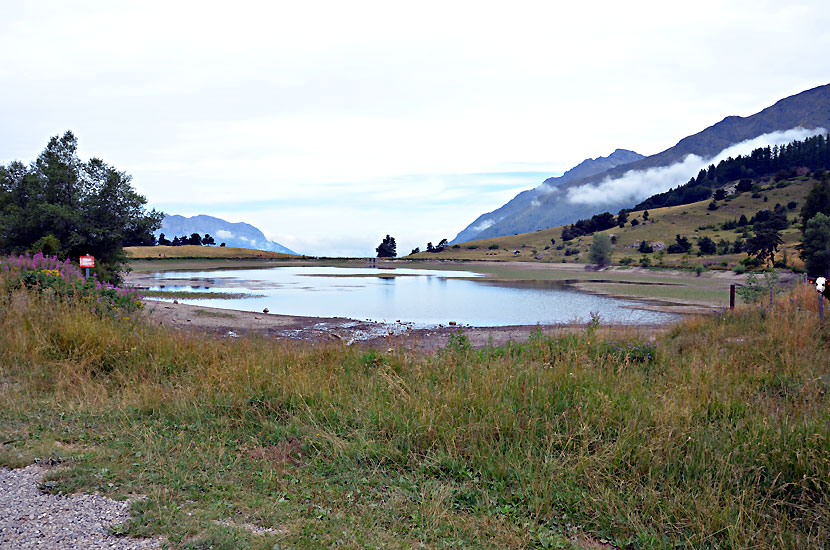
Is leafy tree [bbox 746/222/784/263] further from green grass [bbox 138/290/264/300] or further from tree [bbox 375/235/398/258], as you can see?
tree [bbox 375/235/398/258]

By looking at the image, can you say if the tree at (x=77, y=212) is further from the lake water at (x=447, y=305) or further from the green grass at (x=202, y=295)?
the lake water at (x=447, y=305)

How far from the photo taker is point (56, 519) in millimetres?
3693

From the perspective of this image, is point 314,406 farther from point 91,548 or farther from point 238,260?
point 238,260

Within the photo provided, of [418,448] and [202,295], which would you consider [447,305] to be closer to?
[202,295]

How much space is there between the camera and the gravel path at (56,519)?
3.40 meters

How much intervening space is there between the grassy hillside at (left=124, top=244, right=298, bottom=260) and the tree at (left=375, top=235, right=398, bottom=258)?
25315 mm

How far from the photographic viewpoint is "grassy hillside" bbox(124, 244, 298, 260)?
99.2 meters

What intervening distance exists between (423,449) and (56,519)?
2935mm

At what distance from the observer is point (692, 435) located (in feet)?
16.0

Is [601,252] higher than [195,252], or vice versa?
[195,252]

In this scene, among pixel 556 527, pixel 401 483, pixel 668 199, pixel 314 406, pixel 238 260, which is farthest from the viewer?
pixel 668 199

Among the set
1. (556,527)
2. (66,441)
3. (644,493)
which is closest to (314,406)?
(66,441)

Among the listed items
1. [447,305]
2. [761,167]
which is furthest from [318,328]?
[761,167]

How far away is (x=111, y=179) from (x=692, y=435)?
36846mm
